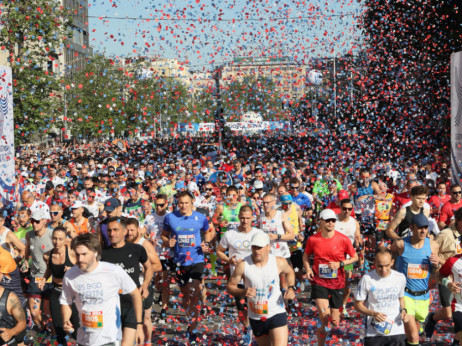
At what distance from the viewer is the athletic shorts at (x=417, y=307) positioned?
7588 millimetres

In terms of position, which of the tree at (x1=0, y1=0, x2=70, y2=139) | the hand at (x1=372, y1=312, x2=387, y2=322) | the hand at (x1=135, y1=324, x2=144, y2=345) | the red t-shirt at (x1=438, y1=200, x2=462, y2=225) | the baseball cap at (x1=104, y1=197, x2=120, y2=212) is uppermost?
the tree at (x1=0, y1=0, x2=70, y2=139)

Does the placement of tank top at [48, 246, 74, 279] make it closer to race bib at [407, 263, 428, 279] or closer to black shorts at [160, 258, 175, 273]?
black shorts at [160, 258, 175, 273]

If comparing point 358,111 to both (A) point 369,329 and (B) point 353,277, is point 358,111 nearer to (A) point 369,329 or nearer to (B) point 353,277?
(B) point 353,277

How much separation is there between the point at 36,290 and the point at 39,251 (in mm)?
492

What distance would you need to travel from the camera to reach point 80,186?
656 inches

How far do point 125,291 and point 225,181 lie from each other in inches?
341

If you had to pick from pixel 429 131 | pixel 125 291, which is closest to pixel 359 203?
pixel 125 291

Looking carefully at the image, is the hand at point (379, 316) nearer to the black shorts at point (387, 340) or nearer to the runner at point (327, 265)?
the black shorts at point (387, 340)

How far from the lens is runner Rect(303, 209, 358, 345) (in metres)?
8.30

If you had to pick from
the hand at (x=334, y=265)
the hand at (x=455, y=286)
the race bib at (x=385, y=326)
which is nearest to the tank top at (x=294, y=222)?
the hand at (x=334, y=265)

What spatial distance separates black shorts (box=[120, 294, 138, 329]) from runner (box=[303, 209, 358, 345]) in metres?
2.38

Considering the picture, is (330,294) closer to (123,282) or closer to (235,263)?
(235,263)

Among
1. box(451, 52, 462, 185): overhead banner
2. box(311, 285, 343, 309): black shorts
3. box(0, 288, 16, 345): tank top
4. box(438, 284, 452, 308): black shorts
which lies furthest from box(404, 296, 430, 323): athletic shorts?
box(451, 52, 462, 185): overhead banner

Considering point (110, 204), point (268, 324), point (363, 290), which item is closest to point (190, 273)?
point (110, 204)
